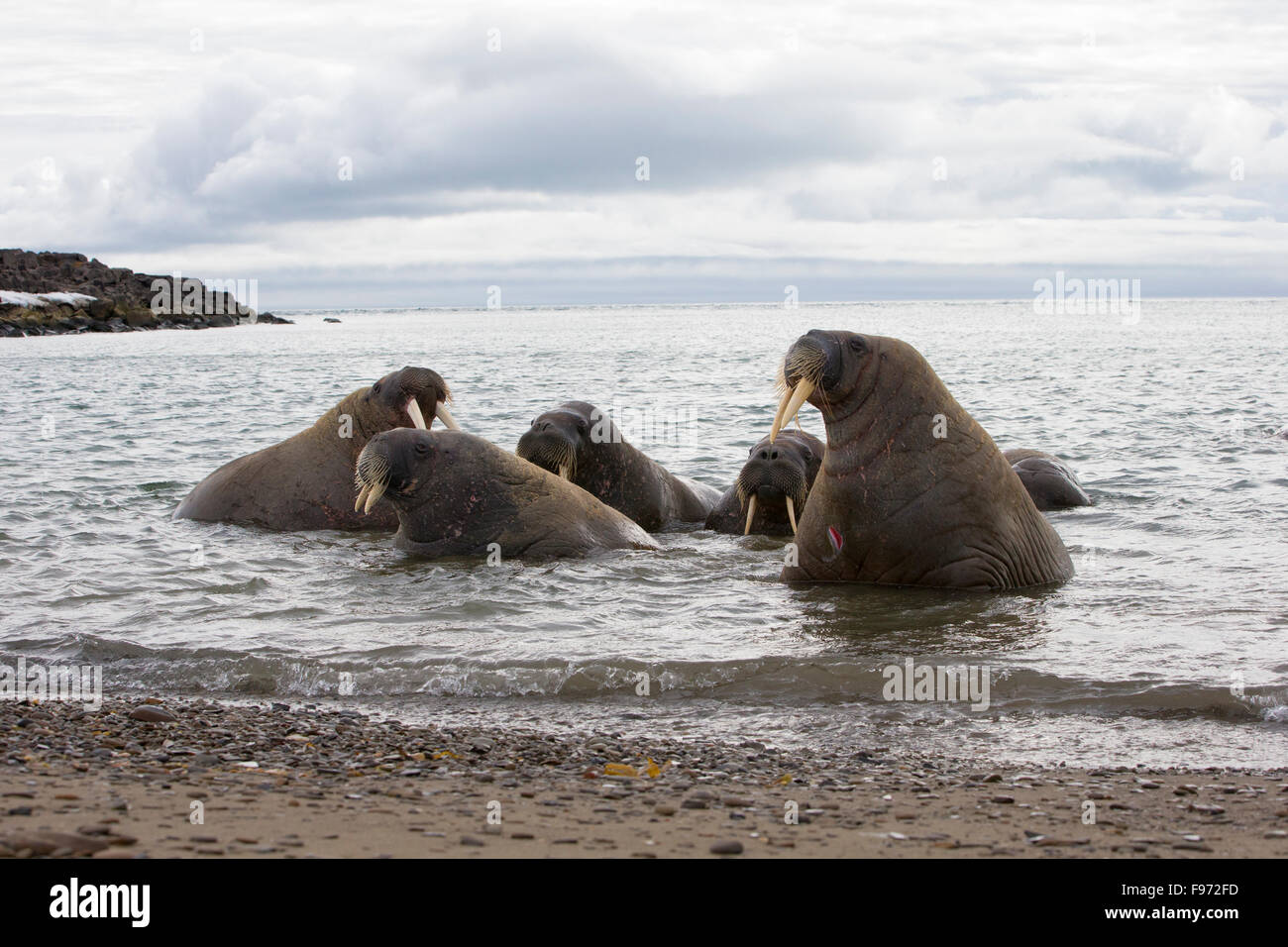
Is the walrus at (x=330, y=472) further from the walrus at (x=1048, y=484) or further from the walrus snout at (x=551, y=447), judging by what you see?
the walrus at (x=1048, y=484)

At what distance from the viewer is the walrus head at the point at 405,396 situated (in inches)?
440

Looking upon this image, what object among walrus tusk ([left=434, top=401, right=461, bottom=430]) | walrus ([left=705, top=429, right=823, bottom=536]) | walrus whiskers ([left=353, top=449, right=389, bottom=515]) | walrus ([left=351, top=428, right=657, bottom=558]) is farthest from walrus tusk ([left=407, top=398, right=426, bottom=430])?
walrus ([left=705, top=429, right=823, bottom=536])

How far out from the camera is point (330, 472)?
11.3 meters

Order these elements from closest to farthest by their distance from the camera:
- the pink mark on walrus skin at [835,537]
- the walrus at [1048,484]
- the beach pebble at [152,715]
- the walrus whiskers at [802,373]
A: the beach pebble at [152,715] → the walrus whiskers at [802,373] → the pink mark on walrus skin at [835,537] → the walrus at [1048,484]

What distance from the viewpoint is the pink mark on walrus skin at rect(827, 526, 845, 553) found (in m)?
8.30

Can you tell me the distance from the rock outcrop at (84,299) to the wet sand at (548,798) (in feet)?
209

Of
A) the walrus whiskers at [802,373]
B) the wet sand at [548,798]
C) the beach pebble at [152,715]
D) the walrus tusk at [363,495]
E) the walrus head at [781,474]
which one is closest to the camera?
the wet sand at [548,798]

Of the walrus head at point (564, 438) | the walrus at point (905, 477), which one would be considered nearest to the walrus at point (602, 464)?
the walrus head at point (564, 438)

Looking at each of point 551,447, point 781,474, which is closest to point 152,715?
point 551,447

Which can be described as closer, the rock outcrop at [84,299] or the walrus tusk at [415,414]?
the walrus tusk at [415,414]

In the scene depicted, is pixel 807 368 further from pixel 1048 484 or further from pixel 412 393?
pixel 1048 484

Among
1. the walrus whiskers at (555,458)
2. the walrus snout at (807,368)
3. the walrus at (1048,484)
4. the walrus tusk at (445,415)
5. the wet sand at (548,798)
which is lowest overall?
the wet sand at (548,798)

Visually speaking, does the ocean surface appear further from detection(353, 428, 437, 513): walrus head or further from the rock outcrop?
the rock outcrop
